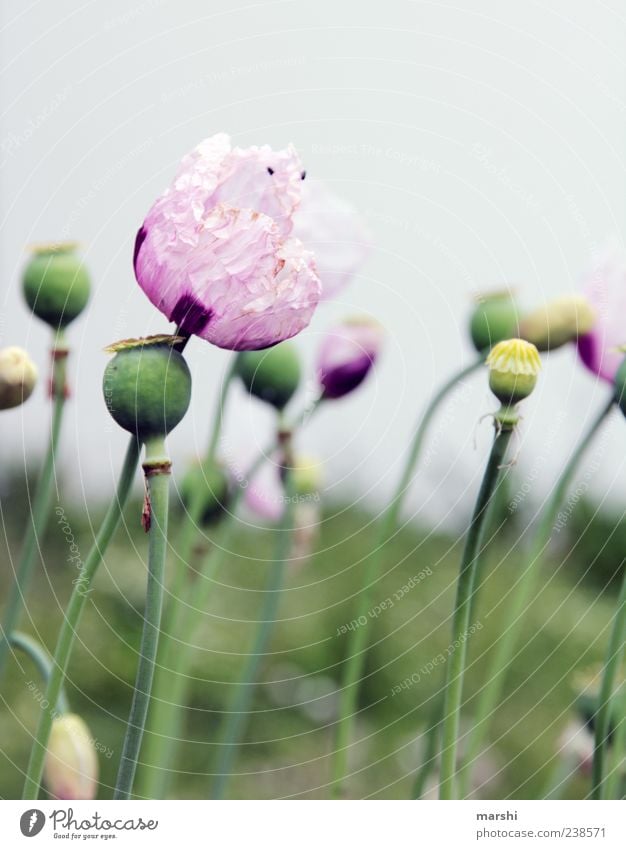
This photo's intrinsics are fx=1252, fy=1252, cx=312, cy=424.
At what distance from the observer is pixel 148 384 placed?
0.32 meters

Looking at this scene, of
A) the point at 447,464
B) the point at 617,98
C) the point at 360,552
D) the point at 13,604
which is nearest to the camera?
the point at 13,604

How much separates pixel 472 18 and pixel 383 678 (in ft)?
1.55

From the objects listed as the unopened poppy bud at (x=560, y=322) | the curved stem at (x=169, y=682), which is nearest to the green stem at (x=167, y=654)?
the curved stem at (x=169, y=682)

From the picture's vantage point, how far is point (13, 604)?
0.42 metres

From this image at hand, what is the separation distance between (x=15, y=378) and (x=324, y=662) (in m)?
0.47

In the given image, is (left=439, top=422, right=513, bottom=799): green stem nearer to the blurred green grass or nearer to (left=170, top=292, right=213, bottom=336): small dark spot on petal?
(left=170, top=292, right=213, bottom=336): small dark spot on petal

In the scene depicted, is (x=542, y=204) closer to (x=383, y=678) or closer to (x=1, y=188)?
(x=1, y=188)

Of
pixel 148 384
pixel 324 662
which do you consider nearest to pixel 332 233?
pixel 148 384

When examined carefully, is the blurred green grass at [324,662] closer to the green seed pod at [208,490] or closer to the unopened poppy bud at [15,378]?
the green seed pod at [208,490]

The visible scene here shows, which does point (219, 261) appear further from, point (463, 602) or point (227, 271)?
point (463, 602)

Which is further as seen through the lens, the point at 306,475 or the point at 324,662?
the point at 324,662
